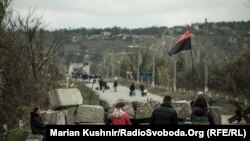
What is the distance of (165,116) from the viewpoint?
1345 centimetres

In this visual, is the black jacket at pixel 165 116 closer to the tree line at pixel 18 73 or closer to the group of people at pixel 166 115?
the group of people at pixel 166 115

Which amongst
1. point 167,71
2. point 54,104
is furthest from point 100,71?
point 54,104

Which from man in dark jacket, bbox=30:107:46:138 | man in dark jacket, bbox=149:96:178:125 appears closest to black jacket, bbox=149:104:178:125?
man in dark jacket, bbox=149:96:178:125

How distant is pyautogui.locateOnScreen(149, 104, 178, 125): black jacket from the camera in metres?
13.4

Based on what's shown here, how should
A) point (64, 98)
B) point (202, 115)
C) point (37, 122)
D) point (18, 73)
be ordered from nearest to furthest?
point (202, 115), point (37, 122), point (64, 98), point (18, 73)

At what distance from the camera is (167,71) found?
9675 cm

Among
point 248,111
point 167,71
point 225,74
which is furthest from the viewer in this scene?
point 167,71

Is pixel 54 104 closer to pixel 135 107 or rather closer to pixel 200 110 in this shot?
pixel 135 107

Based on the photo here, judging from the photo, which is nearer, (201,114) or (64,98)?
(201,114)

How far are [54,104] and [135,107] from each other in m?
3.06

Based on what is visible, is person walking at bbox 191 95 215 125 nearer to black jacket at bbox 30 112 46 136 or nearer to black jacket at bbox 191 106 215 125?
black jacket at bbox 191 106 215 125

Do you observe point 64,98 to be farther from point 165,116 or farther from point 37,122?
point 165,116

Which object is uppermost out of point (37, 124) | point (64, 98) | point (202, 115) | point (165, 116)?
point (165, 116)

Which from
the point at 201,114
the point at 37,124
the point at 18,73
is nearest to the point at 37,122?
the point at 37,124
